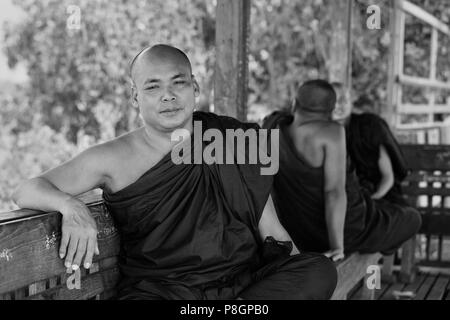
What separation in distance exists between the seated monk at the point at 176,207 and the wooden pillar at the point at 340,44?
3157mm

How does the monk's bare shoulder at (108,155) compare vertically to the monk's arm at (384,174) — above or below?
above

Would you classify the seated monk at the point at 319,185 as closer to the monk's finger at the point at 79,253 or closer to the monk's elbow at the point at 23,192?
the monk's finger at the point at 79,253

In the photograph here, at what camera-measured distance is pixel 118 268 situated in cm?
280

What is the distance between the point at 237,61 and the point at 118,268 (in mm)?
1427

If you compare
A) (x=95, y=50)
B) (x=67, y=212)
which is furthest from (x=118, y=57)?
(x=67, y=212)

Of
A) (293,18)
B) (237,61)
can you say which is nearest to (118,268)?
(237,61)

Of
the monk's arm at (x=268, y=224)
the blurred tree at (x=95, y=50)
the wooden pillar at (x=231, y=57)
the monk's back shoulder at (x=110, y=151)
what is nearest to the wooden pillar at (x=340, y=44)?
the wooden pillar at (x=231, y=57)

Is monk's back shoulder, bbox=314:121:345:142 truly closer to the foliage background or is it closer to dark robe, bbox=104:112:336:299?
dark robe, bbox=104:112:336:299

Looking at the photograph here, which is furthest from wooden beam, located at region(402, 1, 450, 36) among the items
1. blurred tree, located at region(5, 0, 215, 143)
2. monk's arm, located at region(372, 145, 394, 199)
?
blurred tree, located at region(5, 0, 215, 143)

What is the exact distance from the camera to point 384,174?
501 cm

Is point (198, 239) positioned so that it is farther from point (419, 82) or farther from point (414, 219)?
point (419, 82)

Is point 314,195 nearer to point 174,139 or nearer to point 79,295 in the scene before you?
point 174,139

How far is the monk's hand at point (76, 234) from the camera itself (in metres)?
2.30

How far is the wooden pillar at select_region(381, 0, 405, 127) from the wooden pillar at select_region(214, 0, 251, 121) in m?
3.48
